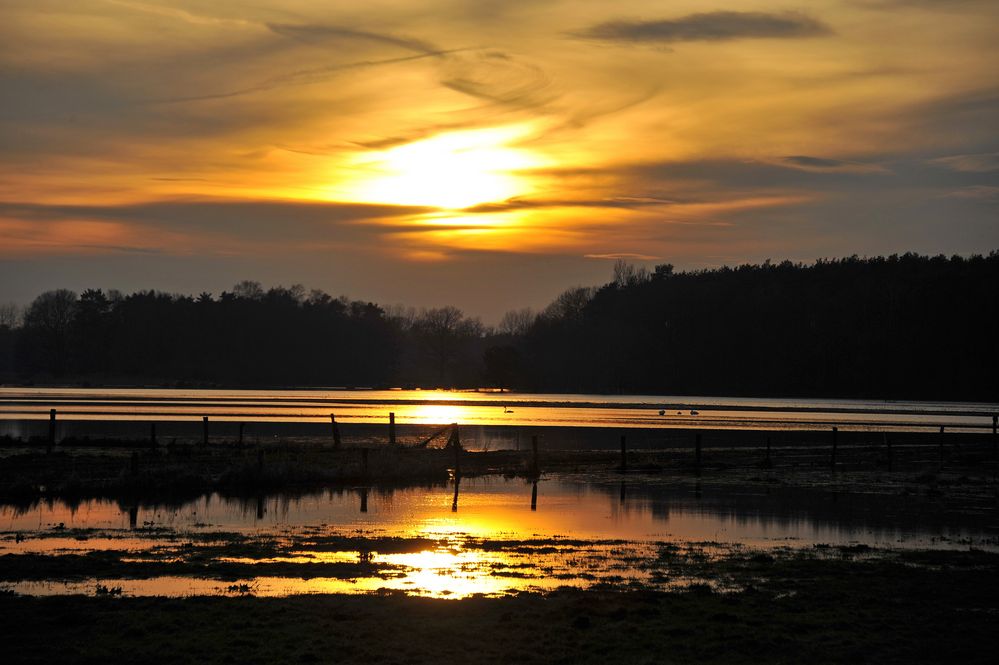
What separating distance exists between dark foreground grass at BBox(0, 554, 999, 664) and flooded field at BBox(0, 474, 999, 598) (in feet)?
5.31

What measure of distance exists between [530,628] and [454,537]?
11.6 metres

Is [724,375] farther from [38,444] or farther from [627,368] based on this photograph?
[38,444]

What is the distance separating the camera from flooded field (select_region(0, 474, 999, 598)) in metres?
20.8

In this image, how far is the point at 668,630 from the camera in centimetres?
1628

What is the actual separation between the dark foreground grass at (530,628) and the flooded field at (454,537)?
162cm

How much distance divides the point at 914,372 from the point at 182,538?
514ft

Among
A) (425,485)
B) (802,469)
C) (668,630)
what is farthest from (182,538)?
(802,469)

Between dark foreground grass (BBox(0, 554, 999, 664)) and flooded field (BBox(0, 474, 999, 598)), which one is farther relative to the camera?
flooded field (BBox(0, 474, 999, 598))

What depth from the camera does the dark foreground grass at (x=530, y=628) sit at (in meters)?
15.0

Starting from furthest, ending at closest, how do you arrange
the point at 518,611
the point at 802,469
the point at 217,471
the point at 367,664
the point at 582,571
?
1. the point at 802,469
2. the point at 217,471
3. the point at 582,571
4. the point at 518,611
5. the point at 367,664

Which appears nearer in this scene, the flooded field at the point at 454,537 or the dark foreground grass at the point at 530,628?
the dark foreground grass at the point at 530,628

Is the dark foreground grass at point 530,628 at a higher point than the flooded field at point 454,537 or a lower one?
higher

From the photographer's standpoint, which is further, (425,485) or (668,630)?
(425,485)

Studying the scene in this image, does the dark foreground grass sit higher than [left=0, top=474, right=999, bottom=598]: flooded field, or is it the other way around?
the dark foreground grass
